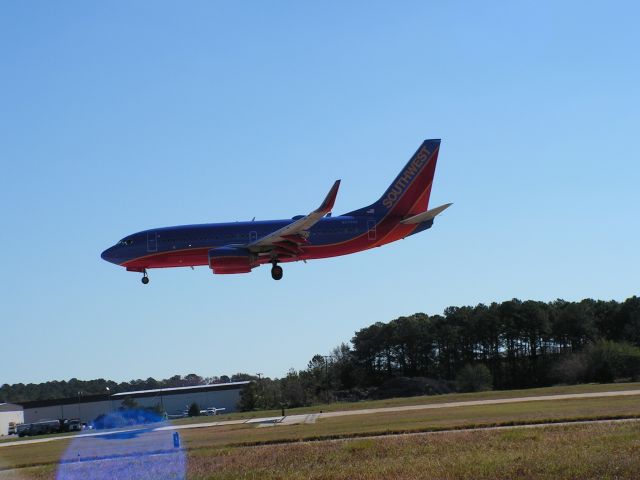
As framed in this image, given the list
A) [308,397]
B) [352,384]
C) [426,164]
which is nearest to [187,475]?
[426,164]

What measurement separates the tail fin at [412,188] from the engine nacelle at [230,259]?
311 inches

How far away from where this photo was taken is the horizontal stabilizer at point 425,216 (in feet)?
149

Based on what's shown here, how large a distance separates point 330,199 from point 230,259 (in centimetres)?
789

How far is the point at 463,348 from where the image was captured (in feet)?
472

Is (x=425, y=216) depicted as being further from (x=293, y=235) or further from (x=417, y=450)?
(x=417, y=450)

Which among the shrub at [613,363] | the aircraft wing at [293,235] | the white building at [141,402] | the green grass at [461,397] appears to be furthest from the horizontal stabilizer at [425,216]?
the white building at [141,402]

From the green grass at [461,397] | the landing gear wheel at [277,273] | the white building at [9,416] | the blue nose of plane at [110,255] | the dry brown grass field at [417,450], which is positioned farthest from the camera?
the white building at [9,416]

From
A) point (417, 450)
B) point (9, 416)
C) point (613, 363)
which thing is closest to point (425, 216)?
point (417, 450)

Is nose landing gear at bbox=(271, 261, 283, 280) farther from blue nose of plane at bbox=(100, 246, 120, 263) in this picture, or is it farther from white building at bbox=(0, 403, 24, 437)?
white building at bbox=(0, 403, 24, 437)

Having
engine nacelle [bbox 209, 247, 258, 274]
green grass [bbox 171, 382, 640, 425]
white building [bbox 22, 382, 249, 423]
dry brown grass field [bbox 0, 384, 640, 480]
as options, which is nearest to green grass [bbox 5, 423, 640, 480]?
dry brown grass field [bbox 0, 384, 640, 480]

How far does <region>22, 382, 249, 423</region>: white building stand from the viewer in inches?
5586

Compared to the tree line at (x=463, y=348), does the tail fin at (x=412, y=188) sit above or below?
above

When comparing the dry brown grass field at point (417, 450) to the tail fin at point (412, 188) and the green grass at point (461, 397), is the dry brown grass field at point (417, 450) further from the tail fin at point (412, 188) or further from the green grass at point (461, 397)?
the green grass at point (461, 397)

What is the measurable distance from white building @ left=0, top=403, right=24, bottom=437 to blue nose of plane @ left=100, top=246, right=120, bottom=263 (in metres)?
88.0
